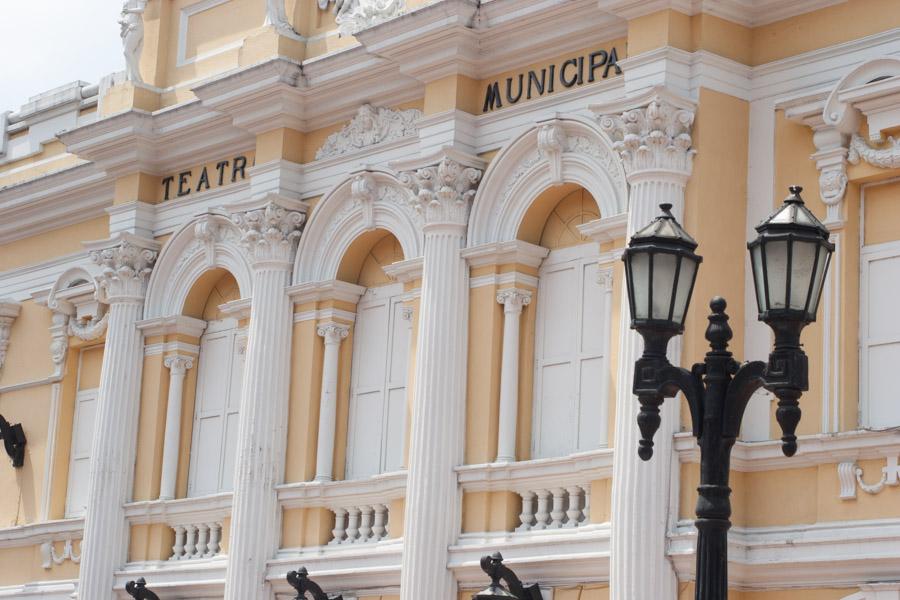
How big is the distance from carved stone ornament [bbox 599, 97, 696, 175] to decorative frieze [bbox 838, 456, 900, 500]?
284 cm

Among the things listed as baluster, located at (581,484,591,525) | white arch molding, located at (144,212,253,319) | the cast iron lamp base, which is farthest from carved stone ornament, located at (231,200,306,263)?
the cast iron lamp base

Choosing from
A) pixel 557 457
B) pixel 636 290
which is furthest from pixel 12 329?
pixel 636 290

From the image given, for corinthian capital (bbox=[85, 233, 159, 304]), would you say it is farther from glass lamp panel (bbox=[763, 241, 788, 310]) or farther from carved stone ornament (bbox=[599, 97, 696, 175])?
glass lamp panel (bbox=[763, 241, 788, 310])

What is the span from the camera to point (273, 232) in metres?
19.5

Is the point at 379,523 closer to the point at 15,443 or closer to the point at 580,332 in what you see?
the point at 580,332

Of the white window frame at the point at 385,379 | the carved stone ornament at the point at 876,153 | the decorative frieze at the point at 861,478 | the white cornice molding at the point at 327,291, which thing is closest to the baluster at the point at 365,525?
the white window frame at the point at 385,379

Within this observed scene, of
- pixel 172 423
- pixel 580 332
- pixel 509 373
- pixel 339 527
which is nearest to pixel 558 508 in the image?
pixel 509 373

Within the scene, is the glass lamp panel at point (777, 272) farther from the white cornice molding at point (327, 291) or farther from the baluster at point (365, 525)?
the white cornice molding at point (327, 291)

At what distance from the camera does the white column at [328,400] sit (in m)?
18.9

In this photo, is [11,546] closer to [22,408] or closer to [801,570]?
[22,408]

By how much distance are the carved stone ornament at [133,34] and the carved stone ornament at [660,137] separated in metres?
8.21

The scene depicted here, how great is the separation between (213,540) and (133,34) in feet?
20.4

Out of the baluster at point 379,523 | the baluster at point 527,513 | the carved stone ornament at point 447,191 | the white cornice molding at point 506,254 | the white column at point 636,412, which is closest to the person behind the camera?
the white column at point 636,412

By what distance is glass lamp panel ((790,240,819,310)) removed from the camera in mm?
9594
